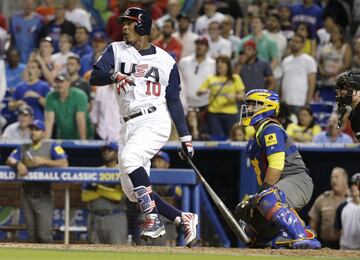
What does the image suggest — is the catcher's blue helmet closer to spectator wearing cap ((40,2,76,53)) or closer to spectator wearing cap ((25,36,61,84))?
spectator wearing cap ((25,36,61,84))

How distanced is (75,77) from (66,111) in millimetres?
987

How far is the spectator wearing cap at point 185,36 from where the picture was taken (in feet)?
57.9

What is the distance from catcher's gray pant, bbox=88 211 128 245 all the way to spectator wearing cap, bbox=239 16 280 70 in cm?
490

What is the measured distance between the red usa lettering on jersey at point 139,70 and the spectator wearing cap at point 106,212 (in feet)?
11.4

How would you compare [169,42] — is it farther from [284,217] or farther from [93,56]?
[284,217]

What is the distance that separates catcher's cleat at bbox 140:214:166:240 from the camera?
32.1 ft

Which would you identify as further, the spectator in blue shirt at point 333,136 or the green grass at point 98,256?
the spectator in blue shirt at point 333,136

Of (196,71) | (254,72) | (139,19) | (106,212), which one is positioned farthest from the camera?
(196,71)

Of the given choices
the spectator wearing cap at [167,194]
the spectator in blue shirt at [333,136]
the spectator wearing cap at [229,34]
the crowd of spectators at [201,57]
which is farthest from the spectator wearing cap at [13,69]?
the spectator in blue shirt at [333,136]

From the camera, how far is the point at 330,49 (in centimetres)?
1719

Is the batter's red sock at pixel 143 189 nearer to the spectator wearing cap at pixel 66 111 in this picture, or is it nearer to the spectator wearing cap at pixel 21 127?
the spectator wearing cap at pixel 21 127

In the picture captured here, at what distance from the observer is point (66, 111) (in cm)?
1560

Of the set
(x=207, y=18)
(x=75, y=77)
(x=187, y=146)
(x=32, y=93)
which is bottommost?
(x=187, y=146)

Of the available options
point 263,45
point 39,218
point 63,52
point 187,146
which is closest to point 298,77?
point 263,45
